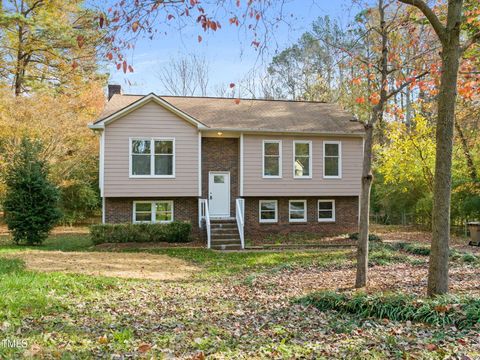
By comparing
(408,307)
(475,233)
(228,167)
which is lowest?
(408,307)

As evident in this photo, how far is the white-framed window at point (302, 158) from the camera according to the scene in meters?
18.8

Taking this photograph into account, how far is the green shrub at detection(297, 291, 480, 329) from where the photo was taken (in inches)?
208

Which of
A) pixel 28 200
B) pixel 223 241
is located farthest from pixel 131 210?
pixel 223 241

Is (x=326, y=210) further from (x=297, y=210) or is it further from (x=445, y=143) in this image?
(x=445, y=143)

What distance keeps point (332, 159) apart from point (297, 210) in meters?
2.85

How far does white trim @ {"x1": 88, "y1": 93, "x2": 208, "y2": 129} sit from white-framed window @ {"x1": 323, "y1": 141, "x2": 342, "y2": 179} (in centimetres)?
580

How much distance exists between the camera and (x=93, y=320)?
5.50 m

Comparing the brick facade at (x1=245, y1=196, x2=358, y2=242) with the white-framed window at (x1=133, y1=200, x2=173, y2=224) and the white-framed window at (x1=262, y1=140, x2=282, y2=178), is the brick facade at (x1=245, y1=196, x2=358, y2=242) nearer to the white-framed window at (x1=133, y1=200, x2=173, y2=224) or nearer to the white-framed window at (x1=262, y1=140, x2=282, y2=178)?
the white-framed window at (x1=262, y1=140, x2=282, y2=178)

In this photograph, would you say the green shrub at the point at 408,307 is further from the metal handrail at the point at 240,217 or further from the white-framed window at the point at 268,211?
the white-framed window at the point at 268,211

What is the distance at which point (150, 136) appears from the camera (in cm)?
1708

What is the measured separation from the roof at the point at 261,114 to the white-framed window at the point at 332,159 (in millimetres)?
727

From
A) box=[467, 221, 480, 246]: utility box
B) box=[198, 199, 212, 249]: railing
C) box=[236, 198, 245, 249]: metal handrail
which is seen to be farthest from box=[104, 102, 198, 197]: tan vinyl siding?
box=[467, 221, 480, 246]: utility box

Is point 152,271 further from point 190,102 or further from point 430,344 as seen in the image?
point 190,102

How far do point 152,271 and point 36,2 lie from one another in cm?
2174
